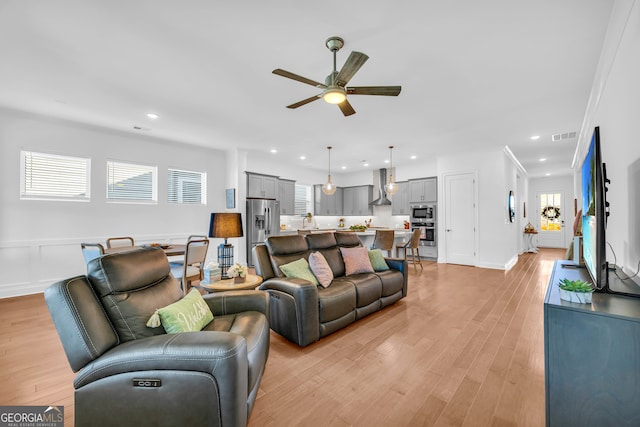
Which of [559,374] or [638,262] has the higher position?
[638,262]

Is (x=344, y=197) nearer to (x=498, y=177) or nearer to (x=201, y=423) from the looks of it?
(x=498, y=177)

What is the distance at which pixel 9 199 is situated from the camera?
13.9 ft

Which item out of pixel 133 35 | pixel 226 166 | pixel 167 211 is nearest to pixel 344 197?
pixel 226 166

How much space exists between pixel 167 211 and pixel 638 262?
6.64 metres

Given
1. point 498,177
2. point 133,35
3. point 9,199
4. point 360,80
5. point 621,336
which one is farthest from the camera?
point 498,177

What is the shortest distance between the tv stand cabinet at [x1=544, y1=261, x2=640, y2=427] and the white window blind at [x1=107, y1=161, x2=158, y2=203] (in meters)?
6.31

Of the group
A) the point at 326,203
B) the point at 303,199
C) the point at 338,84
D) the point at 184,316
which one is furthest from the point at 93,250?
the point at 326,203

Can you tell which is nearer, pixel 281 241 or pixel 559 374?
pixel 559 374

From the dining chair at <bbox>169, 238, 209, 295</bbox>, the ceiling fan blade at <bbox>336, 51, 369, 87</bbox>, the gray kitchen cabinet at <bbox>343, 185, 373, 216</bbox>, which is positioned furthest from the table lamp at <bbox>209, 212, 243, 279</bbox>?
the gray kitchen cabinet at <bbox>343, 185, 373, 216</bbox>

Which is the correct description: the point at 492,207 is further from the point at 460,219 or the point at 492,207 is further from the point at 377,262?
the point at 377,262

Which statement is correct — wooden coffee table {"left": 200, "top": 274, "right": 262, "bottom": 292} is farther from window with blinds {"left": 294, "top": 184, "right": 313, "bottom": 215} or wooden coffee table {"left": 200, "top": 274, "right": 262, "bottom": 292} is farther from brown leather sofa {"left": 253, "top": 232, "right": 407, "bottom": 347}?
window with blinds {"left": 294, "top": 184, "right": 313, "bottom": 215}

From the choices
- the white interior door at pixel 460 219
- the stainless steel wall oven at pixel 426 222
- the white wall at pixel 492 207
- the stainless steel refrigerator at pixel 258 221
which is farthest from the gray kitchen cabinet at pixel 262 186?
the white wall at pixel 492 207

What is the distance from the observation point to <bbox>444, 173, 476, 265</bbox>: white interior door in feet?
22.4

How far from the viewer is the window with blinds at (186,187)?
5.95m
